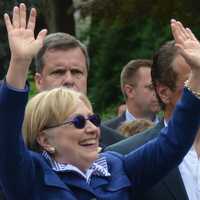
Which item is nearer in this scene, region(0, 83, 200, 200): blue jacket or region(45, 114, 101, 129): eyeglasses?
region(0, 83, 200, 200): blue jacket

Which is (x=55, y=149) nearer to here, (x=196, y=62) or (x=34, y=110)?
(x=34, y=110)

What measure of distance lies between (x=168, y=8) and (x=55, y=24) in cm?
273

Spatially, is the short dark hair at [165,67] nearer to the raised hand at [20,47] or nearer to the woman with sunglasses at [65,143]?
the woman with sunglasses at [65,143]

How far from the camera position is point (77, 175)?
169 inches

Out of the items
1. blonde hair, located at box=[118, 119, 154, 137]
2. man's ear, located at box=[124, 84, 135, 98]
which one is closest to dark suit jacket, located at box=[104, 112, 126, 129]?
man's ear, located at box=[124, 84, 135, 98]

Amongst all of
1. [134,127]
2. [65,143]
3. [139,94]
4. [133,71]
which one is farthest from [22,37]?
[133,71]

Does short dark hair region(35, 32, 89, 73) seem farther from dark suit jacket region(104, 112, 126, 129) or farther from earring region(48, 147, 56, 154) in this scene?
dark suit jacket region(104, 112, 126, 129)

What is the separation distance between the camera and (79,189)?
168 inches

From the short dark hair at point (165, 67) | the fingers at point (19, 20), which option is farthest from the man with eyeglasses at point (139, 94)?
the fingers at point (19, 20)

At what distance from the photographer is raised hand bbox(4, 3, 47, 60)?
4.08 meters

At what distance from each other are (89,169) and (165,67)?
3.60 feet

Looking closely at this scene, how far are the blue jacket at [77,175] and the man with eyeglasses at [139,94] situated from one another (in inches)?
188

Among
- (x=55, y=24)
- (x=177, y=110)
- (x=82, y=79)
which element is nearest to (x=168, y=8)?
(x=55, y=24)

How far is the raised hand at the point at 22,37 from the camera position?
4078 mm
